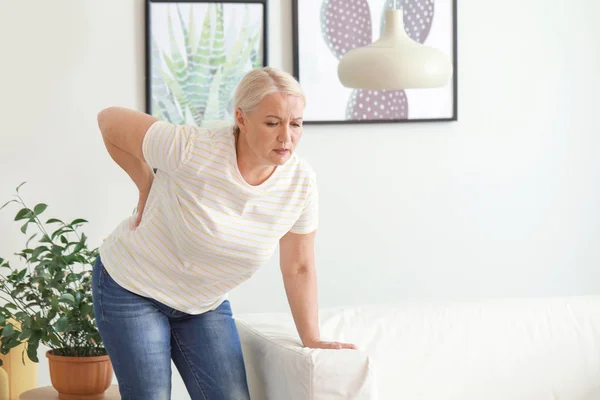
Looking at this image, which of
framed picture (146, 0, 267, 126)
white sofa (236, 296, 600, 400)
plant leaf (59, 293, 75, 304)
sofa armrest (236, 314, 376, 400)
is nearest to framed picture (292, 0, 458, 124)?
framed picture (146, 0, 267, 126)

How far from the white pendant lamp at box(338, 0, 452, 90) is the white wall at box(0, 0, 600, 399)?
1.11 m

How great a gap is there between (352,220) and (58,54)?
1.25 metres

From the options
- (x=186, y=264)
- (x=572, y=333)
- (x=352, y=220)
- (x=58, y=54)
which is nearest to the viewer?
(x=186, y=264)

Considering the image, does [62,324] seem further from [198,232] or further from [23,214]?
[198,232]

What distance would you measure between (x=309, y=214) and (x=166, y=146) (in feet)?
1.31

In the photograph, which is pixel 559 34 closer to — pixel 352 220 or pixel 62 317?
pixel 352 220

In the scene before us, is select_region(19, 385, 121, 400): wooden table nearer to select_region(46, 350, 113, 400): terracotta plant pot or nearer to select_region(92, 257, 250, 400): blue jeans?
select_region(46, 350, 113, 400): terracotta plant pot

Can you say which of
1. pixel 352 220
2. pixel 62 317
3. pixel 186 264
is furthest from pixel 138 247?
pixel 352 220

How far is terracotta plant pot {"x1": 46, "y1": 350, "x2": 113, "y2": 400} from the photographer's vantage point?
8.65 feet

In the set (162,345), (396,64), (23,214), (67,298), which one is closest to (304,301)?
(162,345)

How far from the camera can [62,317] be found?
2.59m

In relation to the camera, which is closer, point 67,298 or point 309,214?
point 309,214

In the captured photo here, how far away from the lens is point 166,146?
76.2 inches

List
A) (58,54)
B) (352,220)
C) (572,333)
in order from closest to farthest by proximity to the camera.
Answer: (572,333), (58,54), (352,220)
